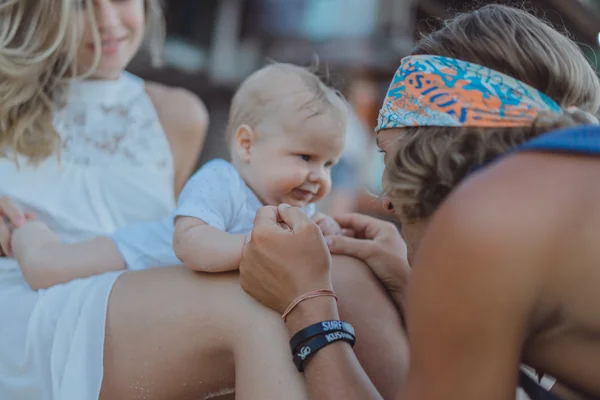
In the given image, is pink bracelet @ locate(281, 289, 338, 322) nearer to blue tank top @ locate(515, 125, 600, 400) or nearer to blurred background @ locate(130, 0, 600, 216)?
blue tank top @ locate(515, 125, 600, 400)

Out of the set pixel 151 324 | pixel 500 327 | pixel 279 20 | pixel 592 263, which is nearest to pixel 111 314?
pixel 151 324

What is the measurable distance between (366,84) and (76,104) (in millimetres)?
7302

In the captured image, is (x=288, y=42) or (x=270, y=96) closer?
(x=270, y=96)

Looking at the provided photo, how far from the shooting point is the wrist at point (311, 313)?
1.36 metres

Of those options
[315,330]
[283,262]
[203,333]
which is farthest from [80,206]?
[315,330]

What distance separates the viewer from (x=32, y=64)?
7.02ft

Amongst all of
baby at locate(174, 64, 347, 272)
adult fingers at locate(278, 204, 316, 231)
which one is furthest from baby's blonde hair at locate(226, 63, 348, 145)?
adult fingers at locate(278, 204, 316, 231)

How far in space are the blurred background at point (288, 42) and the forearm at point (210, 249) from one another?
21.1 ft

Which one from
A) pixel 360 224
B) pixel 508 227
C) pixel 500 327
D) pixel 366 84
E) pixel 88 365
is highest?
pixel 508 227

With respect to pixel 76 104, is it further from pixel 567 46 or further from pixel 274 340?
pixel 567 46

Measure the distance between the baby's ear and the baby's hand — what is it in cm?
24

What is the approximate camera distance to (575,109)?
1.21 meters

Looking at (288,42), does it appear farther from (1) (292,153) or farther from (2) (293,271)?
(2) (293,271)

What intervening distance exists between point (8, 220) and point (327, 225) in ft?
2.89
